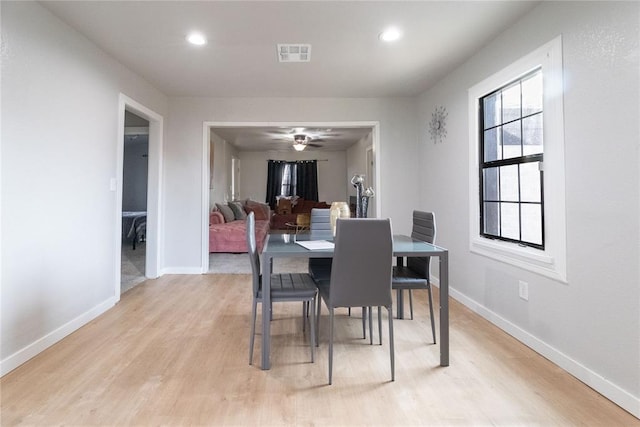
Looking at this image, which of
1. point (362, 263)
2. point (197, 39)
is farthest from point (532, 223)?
point (197, 39)

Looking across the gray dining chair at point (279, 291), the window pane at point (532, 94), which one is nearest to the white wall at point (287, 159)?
the window pane at point (532, 94)

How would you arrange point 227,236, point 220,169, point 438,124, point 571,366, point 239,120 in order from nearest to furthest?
point 571,366, point 438,124, point 239,120, point 227,236, point 220,169

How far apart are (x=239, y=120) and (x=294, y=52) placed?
162cm

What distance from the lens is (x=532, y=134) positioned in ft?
7.65

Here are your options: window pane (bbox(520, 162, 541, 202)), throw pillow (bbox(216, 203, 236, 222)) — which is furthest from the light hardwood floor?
throw pillow (bbox(216, 203, 236, 222))

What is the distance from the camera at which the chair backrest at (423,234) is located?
2.40m

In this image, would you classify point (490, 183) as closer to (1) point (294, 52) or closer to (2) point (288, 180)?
(1) point (294, 52)

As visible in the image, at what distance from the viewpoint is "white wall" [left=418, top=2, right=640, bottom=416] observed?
1.58 m

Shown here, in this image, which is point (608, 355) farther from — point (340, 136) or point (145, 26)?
point (340, 136)

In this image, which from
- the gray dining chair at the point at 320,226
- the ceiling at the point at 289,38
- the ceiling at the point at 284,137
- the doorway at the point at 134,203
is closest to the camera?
the ceiling at the point at 289,38

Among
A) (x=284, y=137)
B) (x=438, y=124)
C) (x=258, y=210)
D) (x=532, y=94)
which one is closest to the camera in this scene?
(x=532, y=94)

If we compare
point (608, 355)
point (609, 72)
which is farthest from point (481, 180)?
point (608, 355)

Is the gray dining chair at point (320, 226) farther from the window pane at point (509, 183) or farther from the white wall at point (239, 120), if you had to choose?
the white wall at point (239, 120)

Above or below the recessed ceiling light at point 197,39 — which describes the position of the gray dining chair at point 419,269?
below
